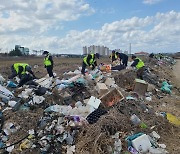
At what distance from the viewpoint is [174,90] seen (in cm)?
1463

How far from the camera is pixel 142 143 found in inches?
246

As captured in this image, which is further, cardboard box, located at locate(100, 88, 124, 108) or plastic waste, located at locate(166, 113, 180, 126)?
plastic waste, located at locate(166, 113, 180, 126)

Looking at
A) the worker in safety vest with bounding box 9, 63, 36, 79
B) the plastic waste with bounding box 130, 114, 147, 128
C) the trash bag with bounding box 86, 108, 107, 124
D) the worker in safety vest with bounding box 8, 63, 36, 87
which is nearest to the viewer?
the trash bag with bounding box 86, 108, 107, 124

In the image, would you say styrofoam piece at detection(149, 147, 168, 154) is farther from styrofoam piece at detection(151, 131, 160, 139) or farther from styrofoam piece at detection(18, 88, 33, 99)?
styrofoam piece at detection(18, 88, 33, 99)

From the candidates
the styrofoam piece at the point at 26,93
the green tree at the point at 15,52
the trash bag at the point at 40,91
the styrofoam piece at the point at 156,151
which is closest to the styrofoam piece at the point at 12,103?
the styrofoam piece at the point at 26,93

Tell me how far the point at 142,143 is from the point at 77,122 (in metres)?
1.38

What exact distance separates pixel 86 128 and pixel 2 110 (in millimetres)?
2391

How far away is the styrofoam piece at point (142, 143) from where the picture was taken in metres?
6.18

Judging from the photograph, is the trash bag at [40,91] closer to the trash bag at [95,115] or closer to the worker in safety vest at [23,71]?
the trash bag at [95,115]

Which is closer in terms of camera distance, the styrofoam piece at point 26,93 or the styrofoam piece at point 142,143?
the styrofoam piece at point 142,143

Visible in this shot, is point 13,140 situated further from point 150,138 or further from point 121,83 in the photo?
point 121,83

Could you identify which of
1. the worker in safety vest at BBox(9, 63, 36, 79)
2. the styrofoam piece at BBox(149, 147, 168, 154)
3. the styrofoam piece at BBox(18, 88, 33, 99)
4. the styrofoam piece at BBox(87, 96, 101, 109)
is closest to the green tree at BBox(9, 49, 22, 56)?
the worker in safety vest at BBox(9, 63, 36, 79)

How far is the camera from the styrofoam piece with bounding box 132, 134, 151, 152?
618cm

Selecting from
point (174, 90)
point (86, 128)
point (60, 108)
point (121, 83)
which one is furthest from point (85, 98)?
point (174, 90)
